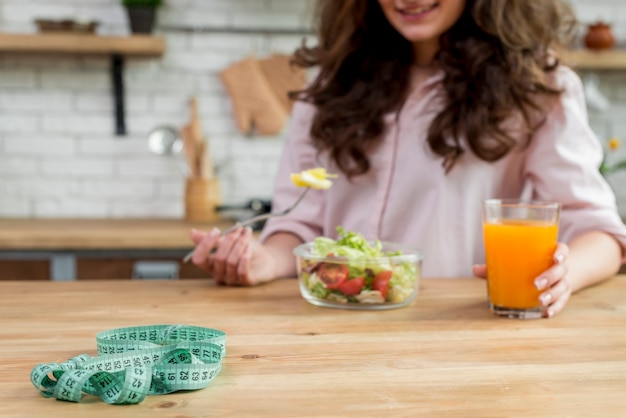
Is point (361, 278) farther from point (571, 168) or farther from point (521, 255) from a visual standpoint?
point (571, 168)

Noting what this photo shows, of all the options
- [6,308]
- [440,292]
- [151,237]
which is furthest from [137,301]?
[151,237]

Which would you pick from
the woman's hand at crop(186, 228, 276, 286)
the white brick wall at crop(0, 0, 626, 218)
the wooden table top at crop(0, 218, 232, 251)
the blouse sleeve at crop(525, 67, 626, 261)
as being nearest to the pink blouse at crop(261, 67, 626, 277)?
the blouse sleeve at crop(525, 67, 626, 261)

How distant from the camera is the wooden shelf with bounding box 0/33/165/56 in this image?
3193 mm

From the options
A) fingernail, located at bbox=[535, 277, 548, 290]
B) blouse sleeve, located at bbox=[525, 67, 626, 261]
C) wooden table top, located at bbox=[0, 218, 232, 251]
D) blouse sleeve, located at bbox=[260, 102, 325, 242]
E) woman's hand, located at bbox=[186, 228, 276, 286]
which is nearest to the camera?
fingernail, located at bbox=[535, 277, 548, 290]

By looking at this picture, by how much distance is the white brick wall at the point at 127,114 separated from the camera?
347cm

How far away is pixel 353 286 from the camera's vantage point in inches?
53.2

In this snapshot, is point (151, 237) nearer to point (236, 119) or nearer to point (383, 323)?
point (236, 119)

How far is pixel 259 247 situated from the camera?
1.64m

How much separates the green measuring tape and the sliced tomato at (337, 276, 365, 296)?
1.19 feet

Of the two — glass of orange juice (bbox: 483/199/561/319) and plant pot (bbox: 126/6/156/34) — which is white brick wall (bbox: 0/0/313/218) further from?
glass of orange juice (bbox: 483/199/561/319)

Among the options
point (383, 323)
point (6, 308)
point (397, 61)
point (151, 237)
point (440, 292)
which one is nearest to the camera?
point (383, 323)

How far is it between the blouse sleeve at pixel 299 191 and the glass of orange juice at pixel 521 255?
2.37 feet

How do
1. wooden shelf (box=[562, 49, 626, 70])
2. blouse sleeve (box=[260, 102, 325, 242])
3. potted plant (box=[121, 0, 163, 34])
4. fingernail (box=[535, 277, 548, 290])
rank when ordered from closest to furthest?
fingernail (box=[535, 277, 548, 290]) < blouse sleeve (box=[260, 102, 325, 242]) < potted plant (box=[121, 0, 163, 34]) < wooden shelf (box=[562, 49, 626, 70])

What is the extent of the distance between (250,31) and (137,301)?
7.57ft
